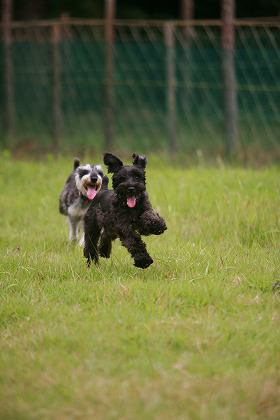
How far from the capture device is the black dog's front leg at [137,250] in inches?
288

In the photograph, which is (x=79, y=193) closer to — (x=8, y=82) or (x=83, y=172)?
(x=83, y=172)

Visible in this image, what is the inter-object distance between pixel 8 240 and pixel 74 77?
1067cm

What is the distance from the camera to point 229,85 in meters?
14.7

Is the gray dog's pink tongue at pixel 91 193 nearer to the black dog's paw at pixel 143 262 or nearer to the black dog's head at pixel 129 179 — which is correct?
the black dog's head at pixel 129 179

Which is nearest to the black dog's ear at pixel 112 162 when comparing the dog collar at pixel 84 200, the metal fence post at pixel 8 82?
the dog collar at pixel 84 200

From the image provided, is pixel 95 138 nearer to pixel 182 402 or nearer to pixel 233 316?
pixel 233 316

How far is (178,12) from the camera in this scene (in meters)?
31.2

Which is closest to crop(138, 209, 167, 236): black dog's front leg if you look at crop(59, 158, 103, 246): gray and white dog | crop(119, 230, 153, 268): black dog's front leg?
crop(119, 230, 153, 268): black dog's front leg

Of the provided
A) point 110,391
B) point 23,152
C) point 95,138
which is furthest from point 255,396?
point 95,138

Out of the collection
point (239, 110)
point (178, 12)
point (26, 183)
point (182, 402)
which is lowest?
point (182, 402)

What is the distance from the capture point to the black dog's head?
740 centimetres

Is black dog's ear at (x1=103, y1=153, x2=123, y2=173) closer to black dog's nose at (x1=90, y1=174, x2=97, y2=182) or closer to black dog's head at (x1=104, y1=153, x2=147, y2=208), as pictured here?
black dog's head at (x1=104, y1=153, x2=147, y2=208)

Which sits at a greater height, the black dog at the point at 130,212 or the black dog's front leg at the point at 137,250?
the black dog at the point at 130,212

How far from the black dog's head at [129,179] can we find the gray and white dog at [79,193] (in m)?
1.44
